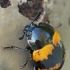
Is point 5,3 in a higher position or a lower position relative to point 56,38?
higher

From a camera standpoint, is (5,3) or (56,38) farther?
(56,38)

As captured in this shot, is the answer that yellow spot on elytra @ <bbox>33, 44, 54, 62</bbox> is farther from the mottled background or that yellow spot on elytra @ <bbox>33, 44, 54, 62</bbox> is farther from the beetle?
the beetle

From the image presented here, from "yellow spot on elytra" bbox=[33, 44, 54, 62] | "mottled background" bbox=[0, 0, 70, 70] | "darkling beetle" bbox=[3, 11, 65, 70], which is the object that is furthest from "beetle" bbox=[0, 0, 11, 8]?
"yellow spot on elytra" bbox=[33, 44, 54, 62]

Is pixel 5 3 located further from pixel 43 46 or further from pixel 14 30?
pixel 43 46

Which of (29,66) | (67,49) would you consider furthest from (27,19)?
(67,49)

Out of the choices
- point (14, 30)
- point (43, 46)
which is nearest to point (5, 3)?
point (14, 30)

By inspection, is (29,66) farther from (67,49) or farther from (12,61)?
(67,49)

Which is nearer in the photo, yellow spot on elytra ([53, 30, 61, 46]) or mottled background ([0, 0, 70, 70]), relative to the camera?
mottled background ([0, 0, 70, 70])

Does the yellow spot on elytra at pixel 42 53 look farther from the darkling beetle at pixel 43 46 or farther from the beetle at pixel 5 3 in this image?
the beetle at pixel 5 3

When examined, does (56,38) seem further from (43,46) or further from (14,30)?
(14,30)
